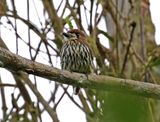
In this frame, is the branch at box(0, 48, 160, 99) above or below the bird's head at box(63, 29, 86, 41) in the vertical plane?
below

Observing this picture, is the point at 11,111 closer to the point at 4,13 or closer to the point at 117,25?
the point at 4,13

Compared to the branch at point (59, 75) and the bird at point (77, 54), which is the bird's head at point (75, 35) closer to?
the bird at point (77, 54)

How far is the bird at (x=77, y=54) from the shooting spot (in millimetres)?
3262

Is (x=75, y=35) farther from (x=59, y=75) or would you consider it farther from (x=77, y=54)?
(x=59, y=75)

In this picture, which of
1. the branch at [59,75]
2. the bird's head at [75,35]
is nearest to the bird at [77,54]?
the bird's head at [75,35]

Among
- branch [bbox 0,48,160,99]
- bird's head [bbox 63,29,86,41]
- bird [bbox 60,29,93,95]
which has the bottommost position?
branch [bbox 0,48,160,99]

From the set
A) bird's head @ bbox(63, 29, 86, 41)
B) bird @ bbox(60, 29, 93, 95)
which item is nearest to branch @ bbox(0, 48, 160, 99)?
bird @ bbox(60, 29, 93, 95)

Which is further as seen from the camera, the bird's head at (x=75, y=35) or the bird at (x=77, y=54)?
the bird's head at (x=75, y=35)

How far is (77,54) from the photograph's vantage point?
342cm

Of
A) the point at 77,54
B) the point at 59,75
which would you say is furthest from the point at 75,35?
the point at 59,75

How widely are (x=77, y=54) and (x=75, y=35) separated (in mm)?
227

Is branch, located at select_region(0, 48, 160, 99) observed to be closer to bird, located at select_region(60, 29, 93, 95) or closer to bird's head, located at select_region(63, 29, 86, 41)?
bird, located at select_region(60, 29, 93, 95)

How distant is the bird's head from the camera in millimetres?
3510

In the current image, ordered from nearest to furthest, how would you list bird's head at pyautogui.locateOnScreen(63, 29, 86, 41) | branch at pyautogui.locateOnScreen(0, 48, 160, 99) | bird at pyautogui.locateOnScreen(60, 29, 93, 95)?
branch at pyautogui.locateOnScreen(0, 48, 160, 99), bird at pyautogui.locateOnScreen(60, 29, 93, 95), bird's head at pyautogui.locateOnScreen(63, 29, 86, 41)
